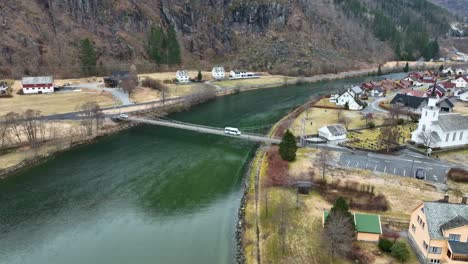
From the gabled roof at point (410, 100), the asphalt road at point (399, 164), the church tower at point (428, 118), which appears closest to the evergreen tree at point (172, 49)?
the gabled roof at point (410, 100)

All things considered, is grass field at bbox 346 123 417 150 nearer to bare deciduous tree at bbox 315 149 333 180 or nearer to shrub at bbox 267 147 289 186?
bare deciduous tree at bbox 315 149 333 180

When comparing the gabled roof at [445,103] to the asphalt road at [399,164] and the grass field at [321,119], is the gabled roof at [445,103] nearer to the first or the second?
the grass field at [321,119]

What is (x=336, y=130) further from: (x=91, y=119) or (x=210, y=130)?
(x=91, y=119)

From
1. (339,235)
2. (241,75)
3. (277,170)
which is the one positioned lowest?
(277,170)

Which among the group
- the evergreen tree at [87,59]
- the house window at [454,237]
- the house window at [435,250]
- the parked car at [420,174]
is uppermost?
the evergreen tree at [87,59]

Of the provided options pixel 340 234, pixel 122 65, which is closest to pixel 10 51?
pixel 122 65

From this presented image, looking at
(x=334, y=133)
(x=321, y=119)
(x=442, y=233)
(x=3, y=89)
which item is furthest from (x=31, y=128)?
(x=442, y=233)

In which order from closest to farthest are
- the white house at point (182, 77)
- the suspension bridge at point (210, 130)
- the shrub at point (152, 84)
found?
the suspension bridge at point (210, 130) < the shrub at point (152, 84) < the white house at point (182, 77)
